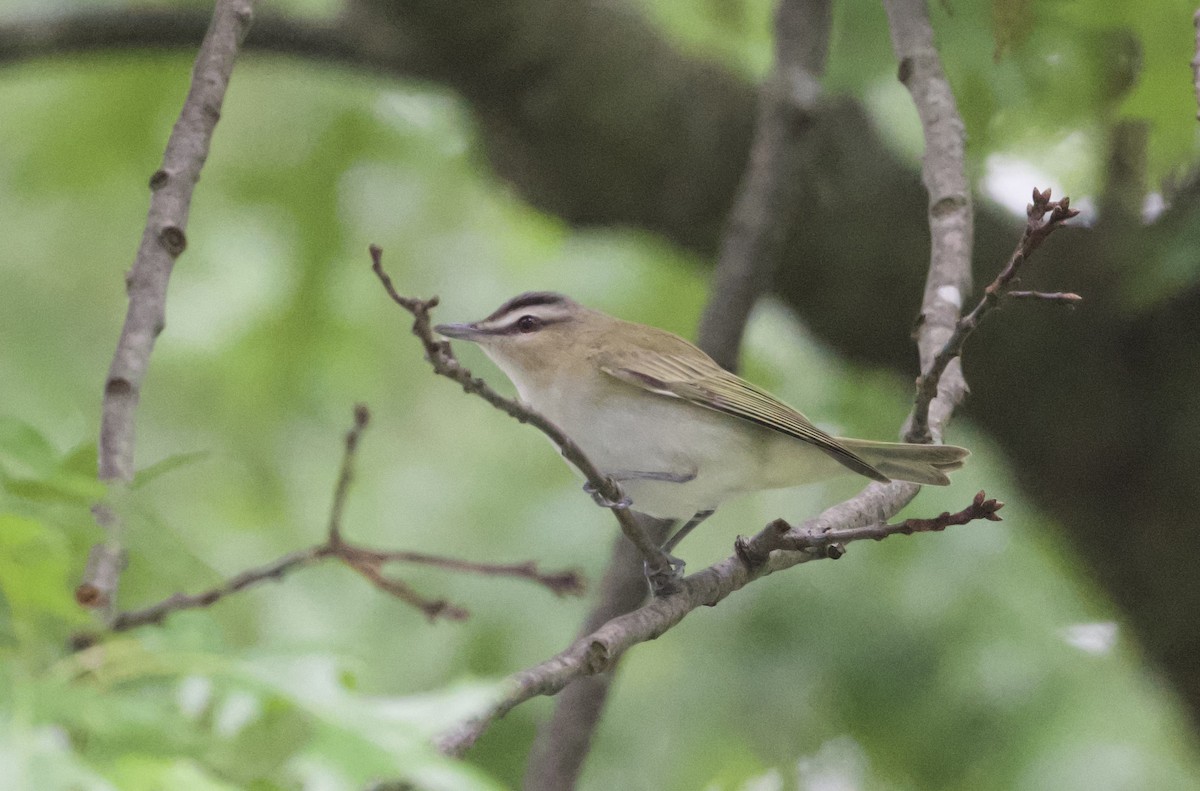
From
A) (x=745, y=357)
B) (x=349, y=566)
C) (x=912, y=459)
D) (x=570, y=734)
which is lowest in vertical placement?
(x=570, y=734)

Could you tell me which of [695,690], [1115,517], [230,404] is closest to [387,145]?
[230,404]

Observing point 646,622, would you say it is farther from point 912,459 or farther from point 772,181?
point 772,181

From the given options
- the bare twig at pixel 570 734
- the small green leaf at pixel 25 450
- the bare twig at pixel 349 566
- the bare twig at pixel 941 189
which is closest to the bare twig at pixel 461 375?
the bare twig at pixel 349 566

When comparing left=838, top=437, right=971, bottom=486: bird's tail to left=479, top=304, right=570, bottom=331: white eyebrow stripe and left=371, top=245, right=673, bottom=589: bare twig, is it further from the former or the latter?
left=479, top=304, right=570, bottom=331: white eyebrow stripe

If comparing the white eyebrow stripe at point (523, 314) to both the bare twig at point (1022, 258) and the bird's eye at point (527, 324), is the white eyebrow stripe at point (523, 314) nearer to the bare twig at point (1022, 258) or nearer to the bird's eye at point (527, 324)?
the bird's eye at point (527, 324)

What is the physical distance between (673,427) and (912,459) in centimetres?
61

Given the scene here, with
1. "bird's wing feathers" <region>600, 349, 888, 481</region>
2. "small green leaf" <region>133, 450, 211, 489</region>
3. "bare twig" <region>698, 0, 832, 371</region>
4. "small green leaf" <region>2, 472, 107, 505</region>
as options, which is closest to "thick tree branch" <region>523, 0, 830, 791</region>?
"bare twig" <region>698, 0, 832, 371</region>

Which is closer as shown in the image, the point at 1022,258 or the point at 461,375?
the point at 461,375

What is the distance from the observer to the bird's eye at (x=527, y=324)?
3.41 metres

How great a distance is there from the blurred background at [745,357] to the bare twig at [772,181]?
31 cm

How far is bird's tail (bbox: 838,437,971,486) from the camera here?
2.58 meters

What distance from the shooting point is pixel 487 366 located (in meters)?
5.99

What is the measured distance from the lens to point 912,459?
2.67 m

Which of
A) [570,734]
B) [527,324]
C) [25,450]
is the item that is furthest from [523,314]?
[25,450]
